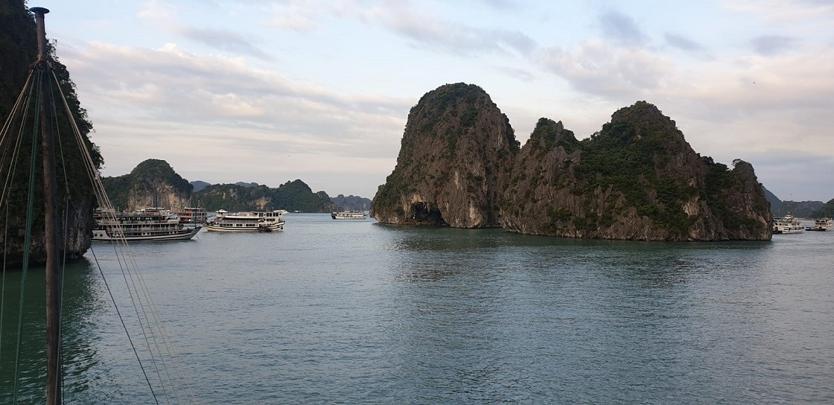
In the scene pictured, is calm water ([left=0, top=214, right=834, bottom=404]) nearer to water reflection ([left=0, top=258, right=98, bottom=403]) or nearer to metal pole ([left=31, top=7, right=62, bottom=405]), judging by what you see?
water reflection ([left=0, top=258, right=98, bottom=403])

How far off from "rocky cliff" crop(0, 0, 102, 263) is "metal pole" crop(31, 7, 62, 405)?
196ft

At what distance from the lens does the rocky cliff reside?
241ft

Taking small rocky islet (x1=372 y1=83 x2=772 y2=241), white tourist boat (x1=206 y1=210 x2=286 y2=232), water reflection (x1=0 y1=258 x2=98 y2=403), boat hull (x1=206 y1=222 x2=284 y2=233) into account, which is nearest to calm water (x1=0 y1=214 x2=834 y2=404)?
water reflection (x1=0 y1=258 x2=98 y2=403)

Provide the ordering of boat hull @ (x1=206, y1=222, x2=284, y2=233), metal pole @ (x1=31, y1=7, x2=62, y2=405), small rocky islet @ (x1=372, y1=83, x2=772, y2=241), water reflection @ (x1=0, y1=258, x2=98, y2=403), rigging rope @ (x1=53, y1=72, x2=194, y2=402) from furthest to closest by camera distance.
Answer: boat hull @ (x1=206, y1=222, x2=284, y2=233), small rocky islet @ (x1=372, y1=83, x2=772, y2=241), water reflection @ (x1=0, y1=258, x2=98, y2=403), rigging rope @ (x1=53, y1=72, x2=194, y2=402), metal pole @ (x1=31, y1=7, x2=62, y2=405)

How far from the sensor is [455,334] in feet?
146

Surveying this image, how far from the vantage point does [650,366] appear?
36.6m

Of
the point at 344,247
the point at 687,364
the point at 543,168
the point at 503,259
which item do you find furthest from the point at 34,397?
the point at 543,168

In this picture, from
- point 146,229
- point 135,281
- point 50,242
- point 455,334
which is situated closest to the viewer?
point 50,242

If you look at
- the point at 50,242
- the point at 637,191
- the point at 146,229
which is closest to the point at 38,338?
the point at 50,242

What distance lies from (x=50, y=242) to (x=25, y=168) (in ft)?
237

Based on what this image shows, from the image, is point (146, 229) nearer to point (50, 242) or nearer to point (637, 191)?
point (637, 191)

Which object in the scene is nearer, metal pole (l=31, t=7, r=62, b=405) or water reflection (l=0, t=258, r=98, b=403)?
metal pole (l=31, t=7, r=62, b=405)

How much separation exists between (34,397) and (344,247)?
99328mm

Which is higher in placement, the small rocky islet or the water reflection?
the small rocky islet
